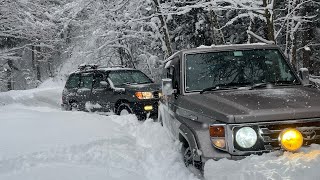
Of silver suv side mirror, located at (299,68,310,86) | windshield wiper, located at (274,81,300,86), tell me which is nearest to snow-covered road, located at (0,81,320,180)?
windshield wiper, located at (274,81,300,86)

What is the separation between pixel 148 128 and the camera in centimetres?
815

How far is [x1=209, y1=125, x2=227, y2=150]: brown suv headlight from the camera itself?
4016 mm

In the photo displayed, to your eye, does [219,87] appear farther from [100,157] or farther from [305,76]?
[100,157]

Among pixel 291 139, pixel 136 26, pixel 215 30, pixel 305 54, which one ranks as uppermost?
pixel 136 26

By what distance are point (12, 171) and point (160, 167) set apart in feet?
5.91

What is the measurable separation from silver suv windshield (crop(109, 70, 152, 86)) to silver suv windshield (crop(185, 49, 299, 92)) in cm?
681

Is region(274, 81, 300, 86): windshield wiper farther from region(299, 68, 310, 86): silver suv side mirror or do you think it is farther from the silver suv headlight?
the silver suv headlight

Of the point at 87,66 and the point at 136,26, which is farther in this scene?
the point at 136,26

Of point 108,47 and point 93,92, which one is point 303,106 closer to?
point 93,92

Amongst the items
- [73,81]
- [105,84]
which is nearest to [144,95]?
[105,84]

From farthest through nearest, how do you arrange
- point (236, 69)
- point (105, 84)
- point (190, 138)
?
point (105, 84), point (236, 69), point (190, 138)

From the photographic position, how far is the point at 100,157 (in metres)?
5.26

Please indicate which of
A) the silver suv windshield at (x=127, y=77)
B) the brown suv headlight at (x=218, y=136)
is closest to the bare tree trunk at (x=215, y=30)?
the silver suv windshield at (x=127, y=77)

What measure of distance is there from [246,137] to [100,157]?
2146mm
